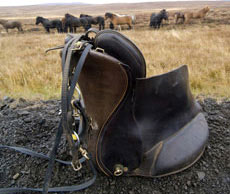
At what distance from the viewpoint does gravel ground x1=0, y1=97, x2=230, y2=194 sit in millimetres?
1150

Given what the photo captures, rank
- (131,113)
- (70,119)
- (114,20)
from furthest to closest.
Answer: (114,20)
(131,113)
(70,119)

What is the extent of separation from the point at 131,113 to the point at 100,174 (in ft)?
1.42

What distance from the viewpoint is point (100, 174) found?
123cm

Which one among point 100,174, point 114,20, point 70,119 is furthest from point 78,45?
point 114,20

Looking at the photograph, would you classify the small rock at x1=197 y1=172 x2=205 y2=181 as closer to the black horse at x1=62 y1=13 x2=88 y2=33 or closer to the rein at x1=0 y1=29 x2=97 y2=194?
the rein at x1=0 y1=29 x2=97 y2=194

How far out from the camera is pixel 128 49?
992 mm

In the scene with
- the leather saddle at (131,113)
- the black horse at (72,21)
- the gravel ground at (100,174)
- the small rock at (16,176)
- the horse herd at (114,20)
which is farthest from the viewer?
the black horse at (72,21)

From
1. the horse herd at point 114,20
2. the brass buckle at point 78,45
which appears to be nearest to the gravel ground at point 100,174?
the brass buckle at point 78,45

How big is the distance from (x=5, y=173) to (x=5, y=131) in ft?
1.52

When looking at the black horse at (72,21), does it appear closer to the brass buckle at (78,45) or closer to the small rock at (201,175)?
the brass buckle at (78,45)

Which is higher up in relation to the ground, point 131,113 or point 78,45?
point 78,45

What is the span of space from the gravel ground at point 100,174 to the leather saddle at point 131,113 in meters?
0.07

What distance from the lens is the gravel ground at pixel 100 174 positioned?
3.77 ft

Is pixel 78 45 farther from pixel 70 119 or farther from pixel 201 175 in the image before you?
pixel 201 175
